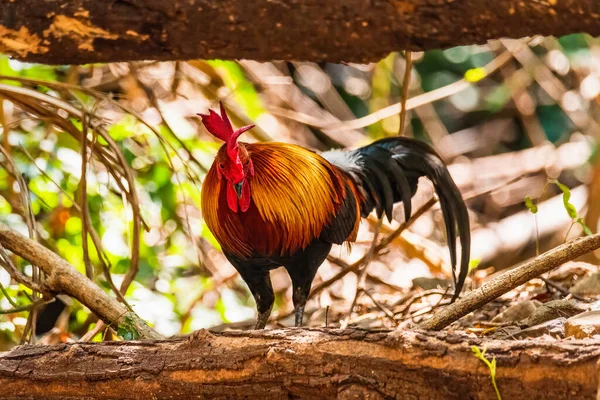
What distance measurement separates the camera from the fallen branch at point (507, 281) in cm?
248

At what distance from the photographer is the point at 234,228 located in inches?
113

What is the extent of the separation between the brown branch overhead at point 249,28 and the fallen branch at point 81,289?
792 millimetres

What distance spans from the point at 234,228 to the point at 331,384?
1021mm

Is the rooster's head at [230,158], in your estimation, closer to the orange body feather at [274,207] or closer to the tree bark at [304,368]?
the orange body feather at [274,207]

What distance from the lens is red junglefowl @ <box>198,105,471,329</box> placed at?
9.19 ft

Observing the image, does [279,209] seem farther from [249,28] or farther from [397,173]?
[249,28]

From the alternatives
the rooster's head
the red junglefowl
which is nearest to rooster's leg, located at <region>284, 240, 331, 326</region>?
the red junglefowl

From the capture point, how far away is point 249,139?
562 centimetres

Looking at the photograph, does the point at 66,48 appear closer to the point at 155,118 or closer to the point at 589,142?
the point at 155,118

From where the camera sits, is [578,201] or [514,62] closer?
[578,201]

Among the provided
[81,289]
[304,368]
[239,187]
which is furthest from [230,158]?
[304,368]

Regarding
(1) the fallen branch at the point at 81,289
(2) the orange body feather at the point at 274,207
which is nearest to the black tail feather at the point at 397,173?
(2) the orange body feather at the point at 274,207

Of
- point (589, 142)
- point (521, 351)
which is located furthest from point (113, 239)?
point (589, 142)

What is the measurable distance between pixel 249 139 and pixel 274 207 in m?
2.76
